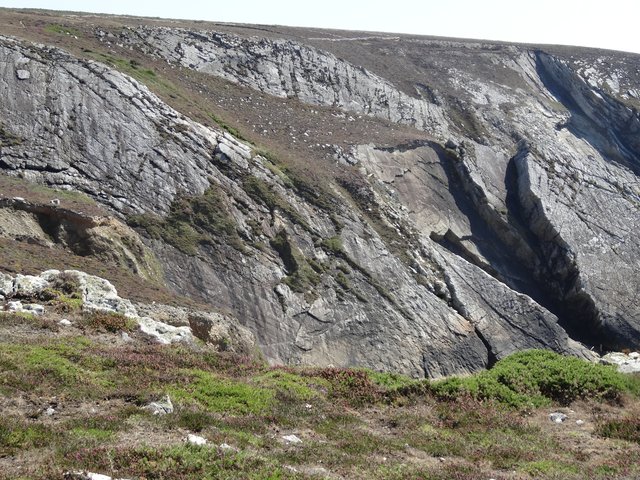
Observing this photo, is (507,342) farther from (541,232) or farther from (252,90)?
(252,90)

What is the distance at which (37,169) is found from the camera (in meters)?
28.8

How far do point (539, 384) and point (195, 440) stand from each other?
959 cm

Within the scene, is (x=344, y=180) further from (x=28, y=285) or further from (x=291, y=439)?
(x=291, y=439)

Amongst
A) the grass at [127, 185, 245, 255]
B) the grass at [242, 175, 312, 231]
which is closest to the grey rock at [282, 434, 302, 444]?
the grass at [127, 185, 245, 255]

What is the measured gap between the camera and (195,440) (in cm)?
947

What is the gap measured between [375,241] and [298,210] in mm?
5118

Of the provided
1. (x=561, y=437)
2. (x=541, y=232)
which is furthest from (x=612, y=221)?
(x=561, y=437)

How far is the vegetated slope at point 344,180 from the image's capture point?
30328 mm

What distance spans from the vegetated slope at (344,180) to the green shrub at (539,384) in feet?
48.4

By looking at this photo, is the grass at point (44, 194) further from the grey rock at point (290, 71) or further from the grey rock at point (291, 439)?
the grey rock at point (290, 71)

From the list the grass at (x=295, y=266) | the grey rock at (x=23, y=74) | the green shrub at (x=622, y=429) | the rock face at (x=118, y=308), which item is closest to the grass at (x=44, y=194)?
the rock face at (x=118, y=308)

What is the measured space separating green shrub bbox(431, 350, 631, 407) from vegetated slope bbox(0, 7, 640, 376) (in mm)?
14741

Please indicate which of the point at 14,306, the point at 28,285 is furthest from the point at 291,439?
the point at 28,285

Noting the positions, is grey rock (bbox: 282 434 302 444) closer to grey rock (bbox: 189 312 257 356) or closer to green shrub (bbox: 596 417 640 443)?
green shrub (bbox: 596 417 640 443)
